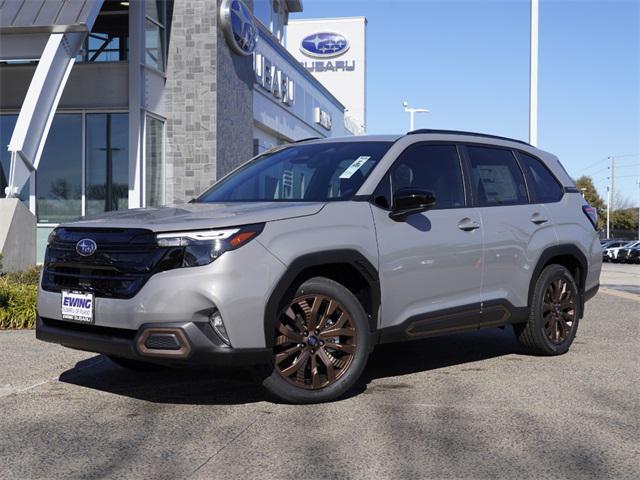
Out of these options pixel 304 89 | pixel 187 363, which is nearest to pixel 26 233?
pixel 187 363

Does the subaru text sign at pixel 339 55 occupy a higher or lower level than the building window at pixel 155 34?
higher

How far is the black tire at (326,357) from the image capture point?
4914mm

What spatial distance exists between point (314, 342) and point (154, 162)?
44.5ft

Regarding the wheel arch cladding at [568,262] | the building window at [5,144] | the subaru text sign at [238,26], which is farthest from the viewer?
the subaru text sign at [238,26]

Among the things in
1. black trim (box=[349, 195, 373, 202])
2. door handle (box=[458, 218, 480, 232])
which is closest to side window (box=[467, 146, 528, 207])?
door handle (box=[458, 218, 480, 232])

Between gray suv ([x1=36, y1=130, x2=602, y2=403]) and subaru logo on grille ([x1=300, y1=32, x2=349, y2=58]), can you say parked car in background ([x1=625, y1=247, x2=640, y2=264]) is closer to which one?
subaru logo on grille ([x1=300, y1=32, x2=349, y2=58])

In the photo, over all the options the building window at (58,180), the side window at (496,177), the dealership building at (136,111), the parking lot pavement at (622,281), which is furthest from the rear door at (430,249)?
the building window at (58,180)

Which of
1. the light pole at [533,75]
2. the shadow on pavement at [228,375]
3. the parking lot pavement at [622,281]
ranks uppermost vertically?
the light pole at [533,75]

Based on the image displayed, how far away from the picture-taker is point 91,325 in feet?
16.0

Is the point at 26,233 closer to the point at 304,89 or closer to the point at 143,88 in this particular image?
the point at 143,88

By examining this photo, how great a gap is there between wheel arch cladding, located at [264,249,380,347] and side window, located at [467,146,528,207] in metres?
1.46

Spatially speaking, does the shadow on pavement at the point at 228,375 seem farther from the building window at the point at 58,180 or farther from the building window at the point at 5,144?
the building window at the point at 5,144

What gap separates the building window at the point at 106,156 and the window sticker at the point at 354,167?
39.8ft

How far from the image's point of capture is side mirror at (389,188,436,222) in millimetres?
5398
